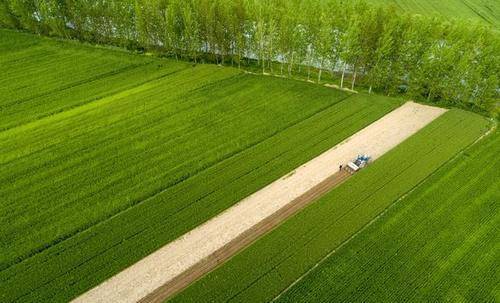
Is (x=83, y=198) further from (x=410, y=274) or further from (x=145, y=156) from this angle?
(x=410, y=274)

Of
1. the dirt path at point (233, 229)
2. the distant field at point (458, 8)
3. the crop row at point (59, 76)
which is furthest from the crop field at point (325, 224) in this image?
the distant field at point (458, 8)

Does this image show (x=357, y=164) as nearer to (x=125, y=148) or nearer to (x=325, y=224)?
(x=325, y=224)

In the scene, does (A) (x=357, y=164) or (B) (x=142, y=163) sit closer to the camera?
(A) (x=357, y=164)

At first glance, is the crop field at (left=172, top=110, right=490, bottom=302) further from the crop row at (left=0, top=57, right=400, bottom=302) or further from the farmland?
the crop row at (left=0, top=57, right=400, bottom=302)

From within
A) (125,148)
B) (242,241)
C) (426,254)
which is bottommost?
Result: (426,254)

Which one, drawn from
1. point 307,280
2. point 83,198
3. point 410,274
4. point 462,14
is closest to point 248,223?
point 307,280

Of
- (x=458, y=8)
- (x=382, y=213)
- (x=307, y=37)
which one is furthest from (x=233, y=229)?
(x=458, y=8)

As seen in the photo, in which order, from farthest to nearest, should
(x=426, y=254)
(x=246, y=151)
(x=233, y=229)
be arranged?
(x=246, y=151) → (x=233, y=229) → (x=426, y=254)
